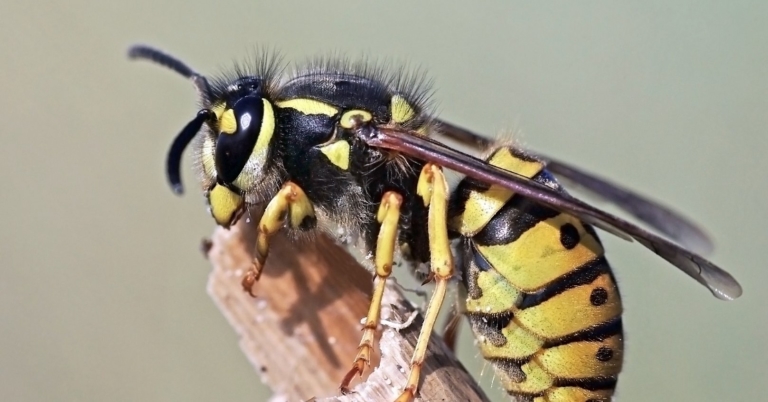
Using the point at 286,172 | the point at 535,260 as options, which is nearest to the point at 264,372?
the point at 286,172

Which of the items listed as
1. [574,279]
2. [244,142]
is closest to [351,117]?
[244,142]

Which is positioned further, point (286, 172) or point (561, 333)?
point (286, 172)

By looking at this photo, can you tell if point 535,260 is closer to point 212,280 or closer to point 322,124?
point 322,124

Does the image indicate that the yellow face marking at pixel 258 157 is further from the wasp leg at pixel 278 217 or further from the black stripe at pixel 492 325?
the black stripe at pixel 492 325

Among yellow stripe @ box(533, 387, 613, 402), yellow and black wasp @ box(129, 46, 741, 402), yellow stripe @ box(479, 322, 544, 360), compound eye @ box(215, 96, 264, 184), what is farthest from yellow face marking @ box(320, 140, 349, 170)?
yellow stripe @ box(533, 387, 613, 402)

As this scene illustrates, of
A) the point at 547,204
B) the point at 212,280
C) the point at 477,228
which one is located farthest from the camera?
the point at 212,280

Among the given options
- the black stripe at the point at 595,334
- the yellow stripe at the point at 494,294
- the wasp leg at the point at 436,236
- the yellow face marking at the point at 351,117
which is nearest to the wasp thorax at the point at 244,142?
the yellow face marking at the point at 351,117
